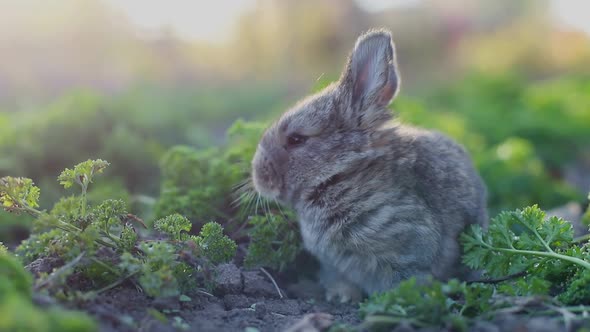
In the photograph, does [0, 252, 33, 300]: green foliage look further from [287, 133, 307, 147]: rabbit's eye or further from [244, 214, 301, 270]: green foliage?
[287, 133, 307, 147]: rabbit's eye

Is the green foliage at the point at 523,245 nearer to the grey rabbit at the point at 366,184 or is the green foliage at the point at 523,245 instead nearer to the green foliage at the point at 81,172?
the grey rabbit at the point at 366,184

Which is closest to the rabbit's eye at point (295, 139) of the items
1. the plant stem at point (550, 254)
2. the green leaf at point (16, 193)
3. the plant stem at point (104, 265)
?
the plant stem at point (550, 254)

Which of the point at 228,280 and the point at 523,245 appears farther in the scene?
the point at 228,280

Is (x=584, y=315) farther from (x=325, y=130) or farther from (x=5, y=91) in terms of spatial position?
(x=5, y=91)

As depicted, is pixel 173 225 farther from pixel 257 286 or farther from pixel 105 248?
pixel 257 286

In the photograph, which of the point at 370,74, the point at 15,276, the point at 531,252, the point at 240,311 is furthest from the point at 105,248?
the point at 531,252

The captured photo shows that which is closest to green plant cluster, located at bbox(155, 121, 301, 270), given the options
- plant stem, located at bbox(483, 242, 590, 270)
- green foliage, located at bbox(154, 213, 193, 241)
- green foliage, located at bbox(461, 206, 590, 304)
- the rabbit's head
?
the rabbit's head
